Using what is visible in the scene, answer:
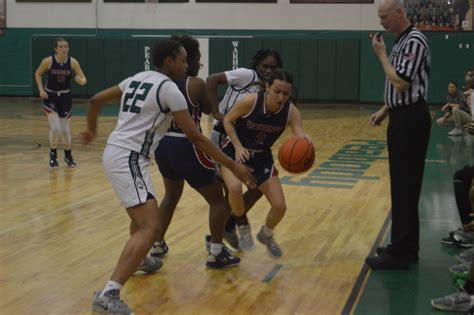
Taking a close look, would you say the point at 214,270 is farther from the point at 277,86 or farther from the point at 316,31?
the point at 316,31

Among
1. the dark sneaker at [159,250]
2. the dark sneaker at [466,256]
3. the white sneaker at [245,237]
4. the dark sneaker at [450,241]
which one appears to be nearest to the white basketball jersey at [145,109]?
the dark sneaker at [159,250]

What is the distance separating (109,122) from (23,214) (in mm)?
10027

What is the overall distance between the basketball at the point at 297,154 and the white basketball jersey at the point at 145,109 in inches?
53.4

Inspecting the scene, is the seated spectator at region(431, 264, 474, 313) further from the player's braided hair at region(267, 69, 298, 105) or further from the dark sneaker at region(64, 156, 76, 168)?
the dark sneaker at region(64, 156, 76, 168)

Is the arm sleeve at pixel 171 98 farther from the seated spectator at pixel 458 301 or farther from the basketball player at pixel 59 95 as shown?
the basketball player at pixel 59 95

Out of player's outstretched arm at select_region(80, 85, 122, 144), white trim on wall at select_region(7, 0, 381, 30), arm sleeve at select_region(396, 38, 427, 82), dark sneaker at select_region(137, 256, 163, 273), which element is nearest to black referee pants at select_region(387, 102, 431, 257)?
arm sleeve at select_region(396, 38, 427, 82)

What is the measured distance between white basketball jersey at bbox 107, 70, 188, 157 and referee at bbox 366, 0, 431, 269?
5.80 feet

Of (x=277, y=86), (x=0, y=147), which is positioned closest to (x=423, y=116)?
(x=277, y=86)

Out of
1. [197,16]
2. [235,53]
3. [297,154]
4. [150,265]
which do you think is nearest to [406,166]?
[297,154]

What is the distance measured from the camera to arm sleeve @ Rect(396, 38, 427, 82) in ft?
19.3

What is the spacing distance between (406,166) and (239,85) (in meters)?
1.61

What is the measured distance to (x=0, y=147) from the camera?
45.4 ft

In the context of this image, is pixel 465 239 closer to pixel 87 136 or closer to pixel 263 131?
pixel 263 131

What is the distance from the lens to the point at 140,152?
16.7 feet
